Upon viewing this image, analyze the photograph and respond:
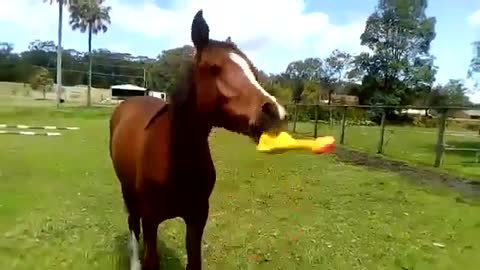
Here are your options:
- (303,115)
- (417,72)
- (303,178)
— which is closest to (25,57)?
(417,72)

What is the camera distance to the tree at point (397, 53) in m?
50.8

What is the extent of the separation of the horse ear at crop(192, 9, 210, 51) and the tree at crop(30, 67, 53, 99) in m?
59.1

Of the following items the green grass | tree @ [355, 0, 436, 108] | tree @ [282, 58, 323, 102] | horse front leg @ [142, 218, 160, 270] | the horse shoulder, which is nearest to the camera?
the horse shoulder

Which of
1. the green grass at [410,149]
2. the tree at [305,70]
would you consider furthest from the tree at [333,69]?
the green grass at [410,149]

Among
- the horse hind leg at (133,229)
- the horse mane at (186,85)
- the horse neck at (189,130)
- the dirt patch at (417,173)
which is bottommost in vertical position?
the dirt patch at (417,173)

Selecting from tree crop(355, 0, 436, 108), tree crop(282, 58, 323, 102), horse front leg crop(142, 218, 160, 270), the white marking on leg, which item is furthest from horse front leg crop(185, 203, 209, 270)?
tree crop(282, 58, 323, 102)

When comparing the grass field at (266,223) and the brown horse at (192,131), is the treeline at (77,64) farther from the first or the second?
the brown horse at (192,131)

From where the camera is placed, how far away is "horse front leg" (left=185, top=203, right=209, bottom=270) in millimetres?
3439

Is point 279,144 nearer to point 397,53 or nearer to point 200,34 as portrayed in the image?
point 200,34

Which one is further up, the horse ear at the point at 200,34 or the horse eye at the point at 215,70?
the horse ear at the point at 200,34

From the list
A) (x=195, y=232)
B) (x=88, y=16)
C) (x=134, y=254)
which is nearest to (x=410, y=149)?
(x=134, y=254)

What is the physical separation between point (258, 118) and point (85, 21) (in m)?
57.0

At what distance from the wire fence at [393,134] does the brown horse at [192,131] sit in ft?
26.3

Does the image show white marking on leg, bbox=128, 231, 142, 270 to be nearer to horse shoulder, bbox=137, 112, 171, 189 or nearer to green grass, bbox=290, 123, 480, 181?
horse shoulder, bbox=137, 112, 171, 189
